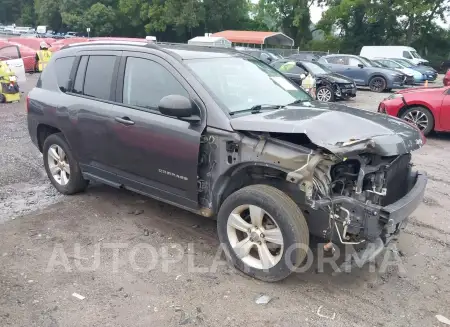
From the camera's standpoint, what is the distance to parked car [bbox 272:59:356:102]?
15336 mm

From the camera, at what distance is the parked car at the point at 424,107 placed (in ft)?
29.7

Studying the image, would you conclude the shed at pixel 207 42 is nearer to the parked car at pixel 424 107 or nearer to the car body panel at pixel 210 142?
the car body panel at pixel 210 142

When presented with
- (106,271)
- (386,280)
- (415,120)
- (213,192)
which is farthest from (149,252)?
(415,120)

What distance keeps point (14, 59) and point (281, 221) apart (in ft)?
47.3

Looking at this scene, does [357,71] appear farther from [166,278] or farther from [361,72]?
[166,278]

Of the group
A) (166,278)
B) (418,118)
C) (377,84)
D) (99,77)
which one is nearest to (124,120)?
(99,77)

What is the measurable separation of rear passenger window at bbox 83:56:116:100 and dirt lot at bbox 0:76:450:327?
1.33m

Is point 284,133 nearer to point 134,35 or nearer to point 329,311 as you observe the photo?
point 329,311

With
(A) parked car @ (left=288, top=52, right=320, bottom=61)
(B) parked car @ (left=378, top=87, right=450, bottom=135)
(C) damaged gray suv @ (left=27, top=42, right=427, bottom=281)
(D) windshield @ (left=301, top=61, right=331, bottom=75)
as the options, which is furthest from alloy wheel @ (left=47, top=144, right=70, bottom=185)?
(A) parked car @ (left=288, top=52, right=320, bottom=61)

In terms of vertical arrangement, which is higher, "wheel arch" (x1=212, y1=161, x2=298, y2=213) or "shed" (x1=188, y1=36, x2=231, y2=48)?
"shed" (x1=188, y1=36, x2=231, y2=48)

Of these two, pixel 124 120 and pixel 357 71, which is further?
pixel 357 71

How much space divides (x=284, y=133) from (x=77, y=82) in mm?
2754

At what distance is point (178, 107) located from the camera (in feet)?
12.3

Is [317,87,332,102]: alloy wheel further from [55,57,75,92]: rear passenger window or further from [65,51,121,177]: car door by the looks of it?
[65,51,121,177]: car door
